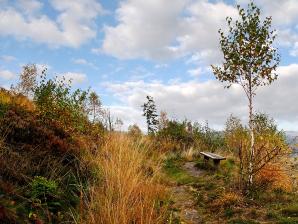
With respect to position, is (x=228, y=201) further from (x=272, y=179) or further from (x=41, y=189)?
(x=41, y=189)

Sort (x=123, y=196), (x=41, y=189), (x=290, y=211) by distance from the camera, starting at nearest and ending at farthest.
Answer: (x=41, y=189)
(x=123, y=196)
(x=290, y=211)

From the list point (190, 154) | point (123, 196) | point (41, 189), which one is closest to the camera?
point (41, 189)

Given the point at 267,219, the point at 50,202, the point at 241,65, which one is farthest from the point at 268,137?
the point at 50,202

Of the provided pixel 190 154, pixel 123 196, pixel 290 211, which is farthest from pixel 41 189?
pixel 190 154

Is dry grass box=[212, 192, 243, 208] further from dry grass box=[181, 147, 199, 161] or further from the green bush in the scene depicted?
dry grass box=[181, 147, 199, 161]

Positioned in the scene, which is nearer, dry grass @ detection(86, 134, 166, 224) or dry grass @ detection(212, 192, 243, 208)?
dry grass @ detection(86, 134, 166, 224)

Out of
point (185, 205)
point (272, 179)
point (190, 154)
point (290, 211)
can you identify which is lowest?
point (185, 205)

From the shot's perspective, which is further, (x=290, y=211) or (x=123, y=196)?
(x=290, y=211)

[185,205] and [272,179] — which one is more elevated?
[272,179]

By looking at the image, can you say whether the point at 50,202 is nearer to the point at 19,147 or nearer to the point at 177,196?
the point at 19,147

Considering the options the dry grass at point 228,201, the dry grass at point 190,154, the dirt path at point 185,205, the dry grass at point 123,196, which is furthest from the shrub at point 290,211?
the dry grass at point 190,154

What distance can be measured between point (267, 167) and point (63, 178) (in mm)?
5807

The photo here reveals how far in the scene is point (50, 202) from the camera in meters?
5.06

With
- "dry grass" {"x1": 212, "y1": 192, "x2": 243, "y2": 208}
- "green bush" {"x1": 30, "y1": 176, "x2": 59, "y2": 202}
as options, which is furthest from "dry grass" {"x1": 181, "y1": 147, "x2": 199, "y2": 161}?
"green bush" {"x1": 30, "y1": 176, "x2": 59, "y2": 202}
